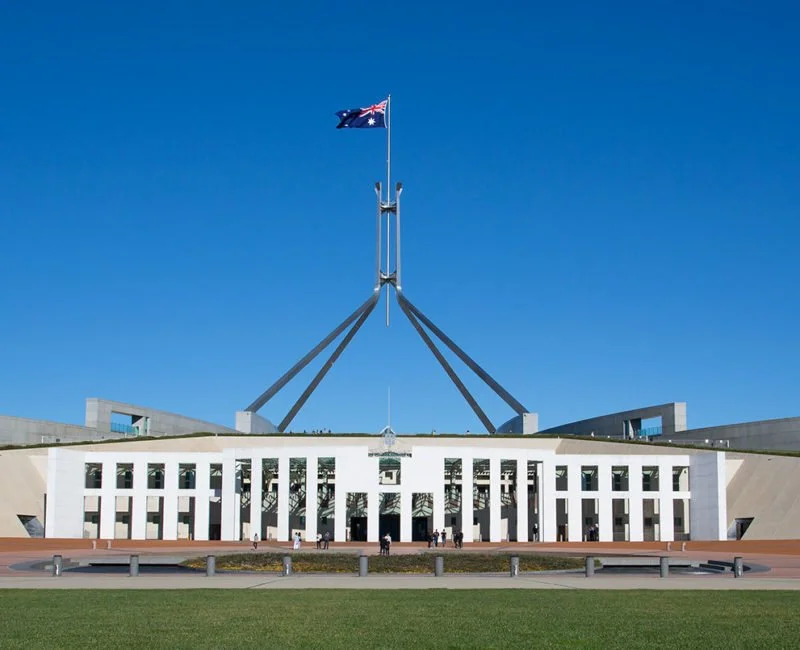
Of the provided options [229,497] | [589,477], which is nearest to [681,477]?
[589,477]

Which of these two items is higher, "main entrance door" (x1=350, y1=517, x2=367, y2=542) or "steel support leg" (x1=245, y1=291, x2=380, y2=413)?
"steel support leg" (x1=245, y1=291, x2=380, y2=413)

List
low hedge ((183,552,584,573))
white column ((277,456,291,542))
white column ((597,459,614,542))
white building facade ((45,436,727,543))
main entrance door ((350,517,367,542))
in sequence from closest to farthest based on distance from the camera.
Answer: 1. low hedge ((183,552,584,573))
2. white column ((277,456,291,542))
3. white building facade ((45,436,727,543))
4. white column ((597,459,614,542))
5. main entrance door ((350,517,367,542))

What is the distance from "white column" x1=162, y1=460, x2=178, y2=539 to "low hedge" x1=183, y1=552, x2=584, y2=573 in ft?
64.4

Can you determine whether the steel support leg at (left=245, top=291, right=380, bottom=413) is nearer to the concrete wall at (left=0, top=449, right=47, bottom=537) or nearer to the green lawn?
the concrete wall at (left=0, top=449, right=47, bottom=537)

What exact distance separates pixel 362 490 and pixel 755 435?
2373 cm

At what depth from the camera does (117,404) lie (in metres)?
60.6

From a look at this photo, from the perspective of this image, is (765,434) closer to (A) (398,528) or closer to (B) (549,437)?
(B) (549,437)

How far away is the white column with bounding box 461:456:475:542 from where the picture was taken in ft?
161

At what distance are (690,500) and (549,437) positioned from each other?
7.95 metres

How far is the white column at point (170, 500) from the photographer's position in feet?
163

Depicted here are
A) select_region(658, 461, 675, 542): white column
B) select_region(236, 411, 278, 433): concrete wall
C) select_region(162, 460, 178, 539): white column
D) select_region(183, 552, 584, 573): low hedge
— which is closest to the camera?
select_region(183, 552, 584, 573): low hedge

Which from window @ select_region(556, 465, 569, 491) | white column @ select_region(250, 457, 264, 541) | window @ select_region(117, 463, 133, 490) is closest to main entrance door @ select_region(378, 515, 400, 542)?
window @ select_region(556, 465, 569, 491)

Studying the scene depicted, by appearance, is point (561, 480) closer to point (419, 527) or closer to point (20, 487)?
point (419, 527)

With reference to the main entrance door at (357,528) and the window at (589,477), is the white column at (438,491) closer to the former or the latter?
the main entrance door at (357,528)
